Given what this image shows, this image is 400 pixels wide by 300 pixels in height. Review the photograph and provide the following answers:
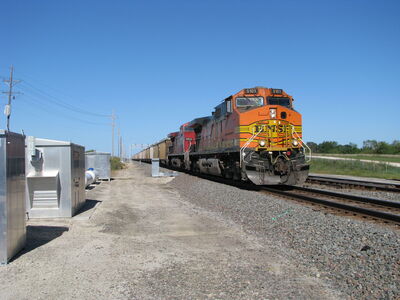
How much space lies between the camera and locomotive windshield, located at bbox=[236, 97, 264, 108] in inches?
537

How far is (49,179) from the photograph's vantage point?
735 cm

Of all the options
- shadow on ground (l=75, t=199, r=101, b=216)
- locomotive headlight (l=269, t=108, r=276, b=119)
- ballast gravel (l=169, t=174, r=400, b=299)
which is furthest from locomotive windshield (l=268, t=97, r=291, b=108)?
shadow on ground (l=75, t=199, r=101, b=216)

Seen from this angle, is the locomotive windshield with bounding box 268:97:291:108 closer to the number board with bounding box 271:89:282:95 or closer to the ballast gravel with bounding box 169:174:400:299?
the number board with bounding box 271:89:282:95

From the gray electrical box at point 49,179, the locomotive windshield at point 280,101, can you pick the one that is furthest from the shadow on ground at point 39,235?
the locomotive windshield at point 280,101

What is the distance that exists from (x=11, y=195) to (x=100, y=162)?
13.6 m

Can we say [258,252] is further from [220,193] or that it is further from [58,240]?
[220,193]

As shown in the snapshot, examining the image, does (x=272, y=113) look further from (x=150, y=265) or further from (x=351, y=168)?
(x=351, y=168)

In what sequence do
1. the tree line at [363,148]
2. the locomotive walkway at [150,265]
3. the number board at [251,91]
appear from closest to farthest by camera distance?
the locomotive walkway at [150,265] < the number board at [251,91] < the tree line at [363,148]

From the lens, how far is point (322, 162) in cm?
3503

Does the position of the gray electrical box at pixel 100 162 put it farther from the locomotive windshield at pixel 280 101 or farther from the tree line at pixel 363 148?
the tree line at pixel 363 148

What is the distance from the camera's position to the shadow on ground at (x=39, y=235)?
525cm

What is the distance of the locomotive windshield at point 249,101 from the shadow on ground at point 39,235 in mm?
8716

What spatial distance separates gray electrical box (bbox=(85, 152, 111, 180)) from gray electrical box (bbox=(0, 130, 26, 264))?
12.7 metres

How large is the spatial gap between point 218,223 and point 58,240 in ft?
9.91
